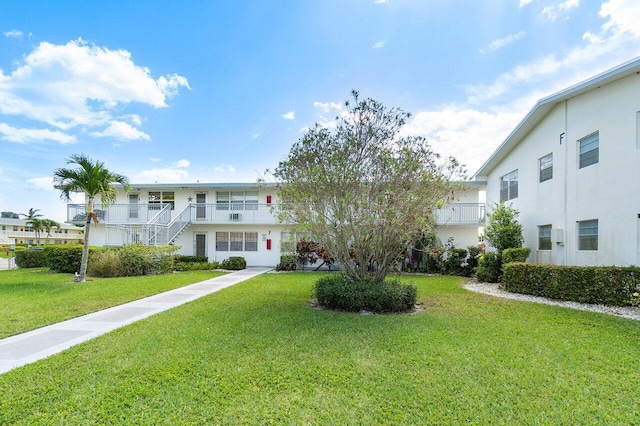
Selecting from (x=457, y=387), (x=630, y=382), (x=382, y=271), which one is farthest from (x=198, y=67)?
(x=630, y=382)

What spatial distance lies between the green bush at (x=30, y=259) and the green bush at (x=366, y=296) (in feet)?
67.0

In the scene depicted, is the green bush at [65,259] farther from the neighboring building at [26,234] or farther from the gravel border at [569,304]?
the neighboring building at [26,234]

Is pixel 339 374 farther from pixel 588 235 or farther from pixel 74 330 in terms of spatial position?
pixel 588 235

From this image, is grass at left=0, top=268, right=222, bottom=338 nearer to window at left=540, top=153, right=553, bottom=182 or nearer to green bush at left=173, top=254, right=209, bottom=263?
green bush at left=173, top=254, right=209, bottom=263

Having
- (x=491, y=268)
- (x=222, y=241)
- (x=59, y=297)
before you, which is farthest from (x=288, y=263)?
(x=59, y=297)

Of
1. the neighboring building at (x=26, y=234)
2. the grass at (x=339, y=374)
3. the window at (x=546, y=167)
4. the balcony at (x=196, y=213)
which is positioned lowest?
the neighboring building at (x=26, y=234)

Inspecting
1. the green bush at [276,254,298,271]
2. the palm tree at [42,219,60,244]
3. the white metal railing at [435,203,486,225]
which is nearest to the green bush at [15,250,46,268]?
the green bush at [276,254,298,271]

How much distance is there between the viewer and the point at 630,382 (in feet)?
12.2

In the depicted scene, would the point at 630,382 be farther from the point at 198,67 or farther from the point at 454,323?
the point at 198,67

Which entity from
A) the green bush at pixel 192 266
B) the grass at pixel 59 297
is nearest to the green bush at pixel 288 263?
the green bush at pixel 192 266

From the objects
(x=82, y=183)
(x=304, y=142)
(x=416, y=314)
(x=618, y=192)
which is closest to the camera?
(x=416, y=314)

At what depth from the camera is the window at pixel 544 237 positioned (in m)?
11.7

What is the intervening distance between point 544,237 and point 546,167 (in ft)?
8.86

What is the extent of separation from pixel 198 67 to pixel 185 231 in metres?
9.91
